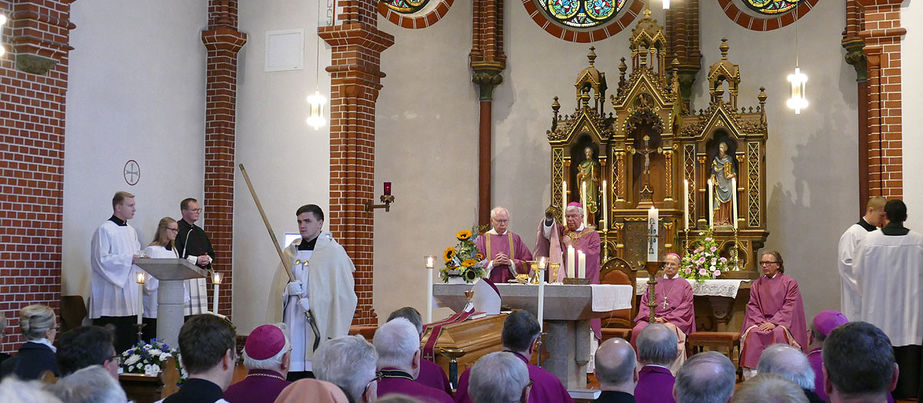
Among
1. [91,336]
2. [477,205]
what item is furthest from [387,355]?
[477,205]

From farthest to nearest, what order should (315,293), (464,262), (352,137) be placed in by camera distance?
(352,137), (464,262), (315,293)

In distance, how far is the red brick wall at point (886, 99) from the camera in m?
10.0

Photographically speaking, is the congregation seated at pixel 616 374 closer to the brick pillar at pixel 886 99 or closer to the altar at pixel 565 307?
the altar at pixel 565 307

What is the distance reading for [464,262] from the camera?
8719mm

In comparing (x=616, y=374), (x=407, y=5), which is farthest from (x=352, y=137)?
(x=616, y=374)

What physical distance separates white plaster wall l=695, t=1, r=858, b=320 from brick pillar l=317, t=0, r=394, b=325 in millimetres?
6100

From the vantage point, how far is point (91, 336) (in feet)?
15.3

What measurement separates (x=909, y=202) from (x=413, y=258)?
7.42 meters

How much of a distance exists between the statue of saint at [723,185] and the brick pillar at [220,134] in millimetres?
6422

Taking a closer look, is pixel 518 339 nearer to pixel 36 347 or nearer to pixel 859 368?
pixel 859 368

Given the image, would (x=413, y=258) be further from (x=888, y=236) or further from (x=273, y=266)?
(x=888, y=236)

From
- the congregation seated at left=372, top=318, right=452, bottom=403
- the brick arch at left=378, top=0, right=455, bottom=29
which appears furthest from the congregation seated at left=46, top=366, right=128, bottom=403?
the brick arch at left=378, top=0, right=455, bottom=29

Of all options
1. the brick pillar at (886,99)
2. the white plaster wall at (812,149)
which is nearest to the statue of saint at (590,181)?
the white plaster wall at (812,149)

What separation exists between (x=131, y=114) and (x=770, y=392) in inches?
375
